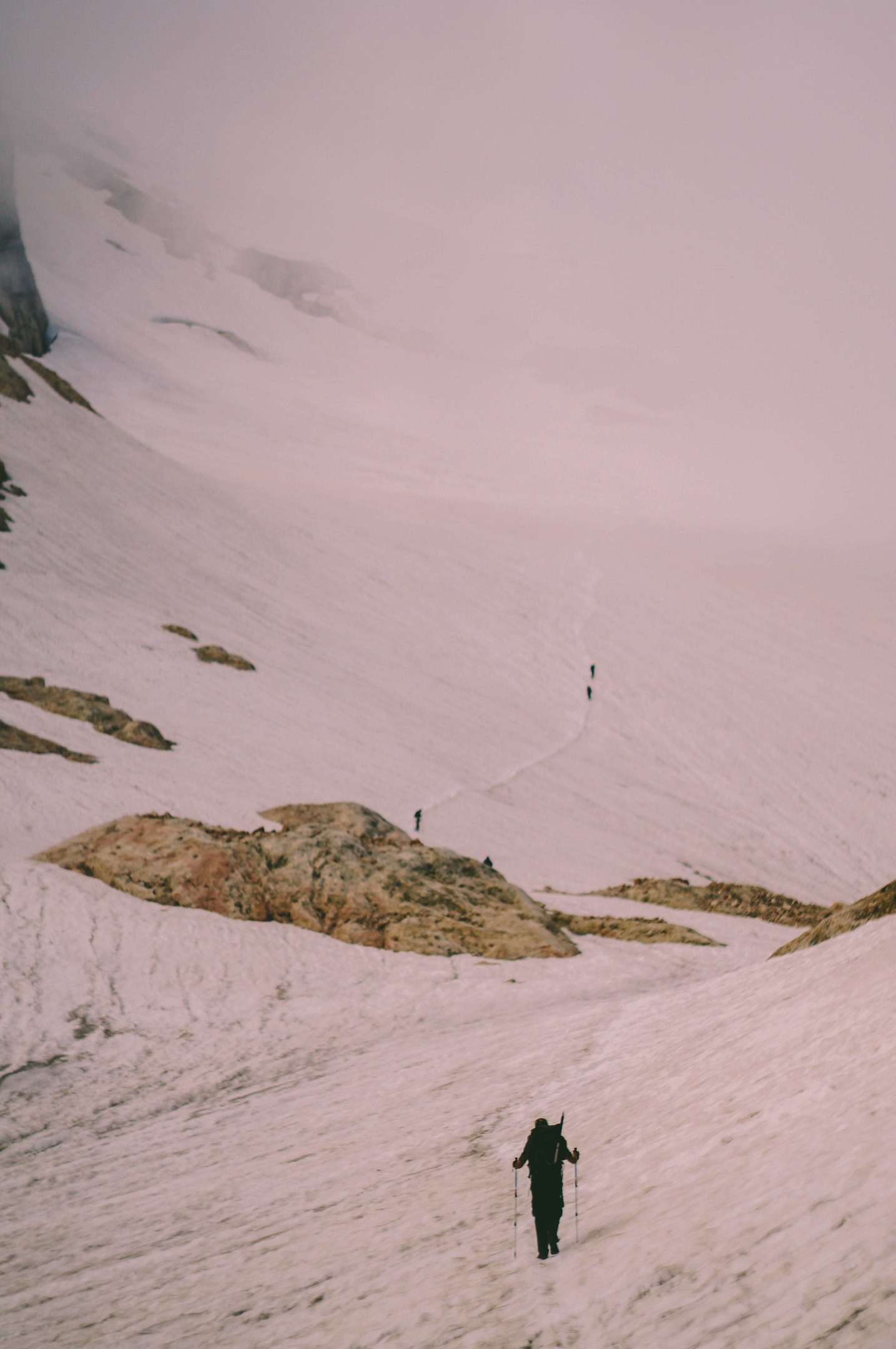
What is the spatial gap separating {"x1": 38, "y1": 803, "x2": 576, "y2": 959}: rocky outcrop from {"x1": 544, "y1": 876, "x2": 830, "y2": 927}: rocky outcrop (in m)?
5.38

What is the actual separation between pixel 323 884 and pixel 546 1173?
1250 cm

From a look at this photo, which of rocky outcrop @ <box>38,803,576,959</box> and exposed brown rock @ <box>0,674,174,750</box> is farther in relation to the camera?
exposed brown rock @ <box>0,674,174,750</box>

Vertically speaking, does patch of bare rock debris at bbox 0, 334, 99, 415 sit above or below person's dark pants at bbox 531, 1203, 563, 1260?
below

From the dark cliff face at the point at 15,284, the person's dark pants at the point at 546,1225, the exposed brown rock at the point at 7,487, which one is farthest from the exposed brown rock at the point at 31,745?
the dark cliff face at the point at 15,284

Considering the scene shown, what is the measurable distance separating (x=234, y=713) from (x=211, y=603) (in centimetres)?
1485

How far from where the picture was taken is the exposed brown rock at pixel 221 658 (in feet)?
125

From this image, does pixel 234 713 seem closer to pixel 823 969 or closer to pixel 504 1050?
pixel 504 1050

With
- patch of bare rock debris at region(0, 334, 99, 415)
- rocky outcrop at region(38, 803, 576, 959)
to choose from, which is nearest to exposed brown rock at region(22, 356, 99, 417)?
patch of bare rock debris at region(0, 334, 99, 415)

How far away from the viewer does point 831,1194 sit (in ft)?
16.6

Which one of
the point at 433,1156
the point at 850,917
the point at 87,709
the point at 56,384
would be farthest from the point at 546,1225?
the point at 56,384

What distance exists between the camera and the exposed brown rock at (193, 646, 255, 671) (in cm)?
3797

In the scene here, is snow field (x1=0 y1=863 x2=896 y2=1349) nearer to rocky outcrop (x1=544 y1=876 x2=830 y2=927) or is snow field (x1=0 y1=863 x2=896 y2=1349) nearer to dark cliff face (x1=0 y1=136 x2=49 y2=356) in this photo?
rocky outcrop (x1=544 y1=876 x2=830 y2=927)

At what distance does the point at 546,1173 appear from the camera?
550cm

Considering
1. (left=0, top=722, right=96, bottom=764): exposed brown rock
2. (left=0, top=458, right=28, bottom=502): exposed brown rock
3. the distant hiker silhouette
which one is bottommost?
(left=0, top=722, right=96, bottom=764): exposed brown rock
